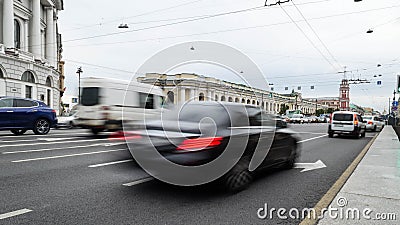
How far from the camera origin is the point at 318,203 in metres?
4.81

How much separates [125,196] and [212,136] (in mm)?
1650

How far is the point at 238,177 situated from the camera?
5469 millimetres

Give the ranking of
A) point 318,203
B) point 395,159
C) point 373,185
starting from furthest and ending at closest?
point 395,159, point 373,185, point 318,203

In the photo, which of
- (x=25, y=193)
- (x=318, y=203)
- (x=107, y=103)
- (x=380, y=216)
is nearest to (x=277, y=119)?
(x=318, y=203)

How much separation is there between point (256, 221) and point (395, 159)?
271 inches

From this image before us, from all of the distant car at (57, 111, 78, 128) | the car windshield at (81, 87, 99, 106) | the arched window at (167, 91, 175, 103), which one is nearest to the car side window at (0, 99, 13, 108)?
the distant car at (57, 111, 78, 128)

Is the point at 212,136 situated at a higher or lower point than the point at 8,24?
lower

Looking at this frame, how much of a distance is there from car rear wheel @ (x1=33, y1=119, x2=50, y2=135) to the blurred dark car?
10.8 m

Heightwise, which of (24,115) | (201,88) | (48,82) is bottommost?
(24,115)

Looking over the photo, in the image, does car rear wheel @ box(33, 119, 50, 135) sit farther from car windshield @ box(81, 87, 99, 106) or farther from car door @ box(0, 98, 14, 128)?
car windshield @ box(81, 87, 99, 106)

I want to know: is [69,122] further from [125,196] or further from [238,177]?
[238,177]

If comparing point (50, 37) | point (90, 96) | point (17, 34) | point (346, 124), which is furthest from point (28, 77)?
point (346, 124)

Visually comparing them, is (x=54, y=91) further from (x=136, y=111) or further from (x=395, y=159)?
(x=395, y=159)

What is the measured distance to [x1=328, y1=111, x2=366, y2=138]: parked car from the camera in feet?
58.1
